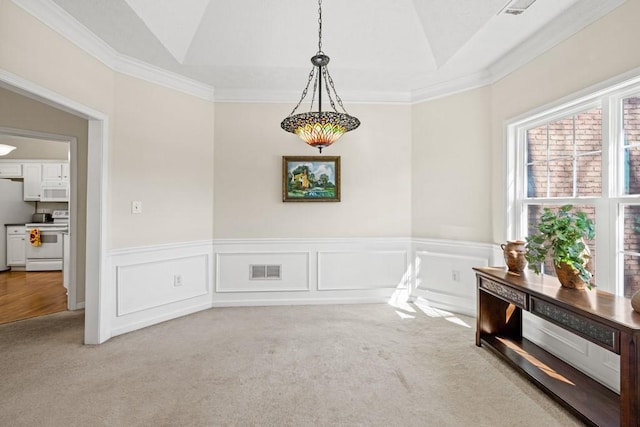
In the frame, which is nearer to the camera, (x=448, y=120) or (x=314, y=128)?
(x=314, y=128)

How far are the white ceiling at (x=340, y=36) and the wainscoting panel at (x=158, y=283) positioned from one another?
2.06 metres

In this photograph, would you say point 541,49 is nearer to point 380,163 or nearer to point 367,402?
point 380,163

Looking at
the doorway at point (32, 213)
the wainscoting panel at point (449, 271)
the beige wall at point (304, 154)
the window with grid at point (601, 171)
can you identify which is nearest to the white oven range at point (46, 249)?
the doorway at point (32, 213)

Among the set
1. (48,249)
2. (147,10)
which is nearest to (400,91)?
(147,10)

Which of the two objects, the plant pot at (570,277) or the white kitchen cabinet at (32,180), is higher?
the white kitchen cabinet at (32,180)

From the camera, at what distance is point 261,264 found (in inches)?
162

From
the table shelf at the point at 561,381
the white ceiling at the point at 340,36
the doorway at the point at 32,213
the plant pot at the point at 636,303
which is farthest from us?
the doorway at the point at 32,213

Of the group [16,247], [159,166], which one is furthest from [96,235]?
[16,247]

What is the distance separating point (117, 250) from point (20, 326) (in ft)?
4.89

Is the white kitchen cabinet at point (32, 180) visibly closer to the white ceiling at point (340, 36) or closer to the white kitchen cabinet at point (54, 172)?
the white kitchen cabinet at point (54, 172)

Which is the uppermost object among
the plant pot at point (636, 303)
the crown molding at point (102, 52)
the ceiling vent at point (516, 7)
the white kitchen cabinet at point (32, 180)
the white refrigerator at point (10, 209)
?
the ceiling vent at point (516, 7)

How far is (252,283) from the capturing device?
4.10 meters

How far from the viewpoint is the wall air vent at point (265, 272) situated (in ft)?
13.5

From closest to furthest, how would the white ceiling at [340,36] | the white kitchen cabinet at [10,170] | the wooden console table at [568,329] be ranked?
1. the wooden console table at [568,329]
2. the white ceiling at [340,36]
3. the white kitchen cabinet at [10,170]
